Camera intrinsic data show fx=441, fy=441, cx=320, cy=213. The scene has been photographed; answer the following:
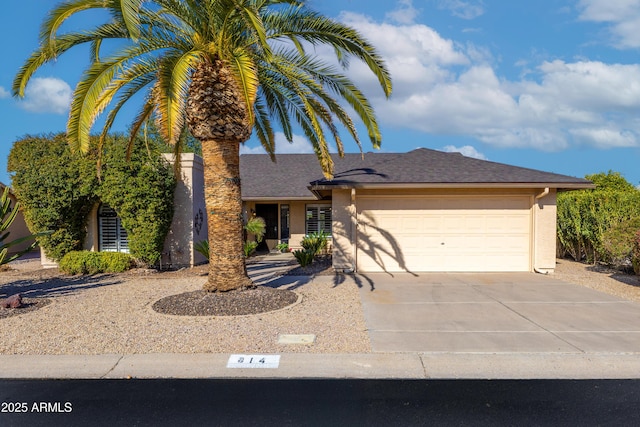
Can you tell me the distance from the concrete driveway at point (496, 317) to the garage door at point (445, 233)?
1.48 m

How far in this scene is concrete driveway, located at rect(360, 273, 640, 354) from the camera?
6425mm

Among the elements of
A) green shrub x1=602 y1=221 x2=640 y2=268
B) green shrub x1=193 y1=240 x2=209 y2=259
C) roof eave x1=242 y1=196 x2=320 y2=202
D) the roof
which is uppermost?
the roof

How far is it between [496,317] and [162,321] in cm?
602

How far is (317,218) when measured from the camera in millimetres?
20984

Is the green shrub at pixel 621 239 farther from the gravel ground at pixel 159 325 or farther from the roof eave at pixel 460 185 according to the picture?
the gravel ground at pixel 159 325

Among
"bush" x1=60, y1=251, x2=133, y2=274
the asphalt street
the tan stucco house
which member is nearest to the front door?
"bush" x1=60, y1=251, x2=133, y2=274

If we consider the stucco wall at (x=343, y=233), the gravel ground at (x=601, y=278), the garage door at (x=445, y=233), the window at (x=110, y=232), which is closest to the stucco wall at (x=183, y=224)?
the window at (x=110, y=232)

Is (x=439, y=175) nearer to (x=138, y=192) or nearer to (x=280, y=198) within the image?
(x=280, y=198)

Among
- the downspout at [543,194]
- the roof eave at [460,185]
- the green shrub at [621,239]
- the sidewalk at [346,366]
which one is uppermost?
the roof eave at [460,185]

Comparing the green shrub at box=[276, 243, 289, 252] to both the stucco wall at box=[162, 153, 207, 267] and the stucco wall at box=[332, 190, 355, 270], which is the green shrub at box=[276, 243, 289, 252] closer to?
the stucco wall at box=[162, 153, 207, 267]

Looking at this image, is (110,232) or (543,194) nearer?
(543,194)

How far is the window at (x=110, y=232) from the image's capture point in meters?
15.4

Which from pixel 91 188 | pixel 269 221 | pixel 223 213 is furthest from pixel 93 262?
pixel 269 221

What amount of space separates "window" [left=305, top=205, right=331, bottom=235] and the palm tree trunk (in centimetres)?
1172
